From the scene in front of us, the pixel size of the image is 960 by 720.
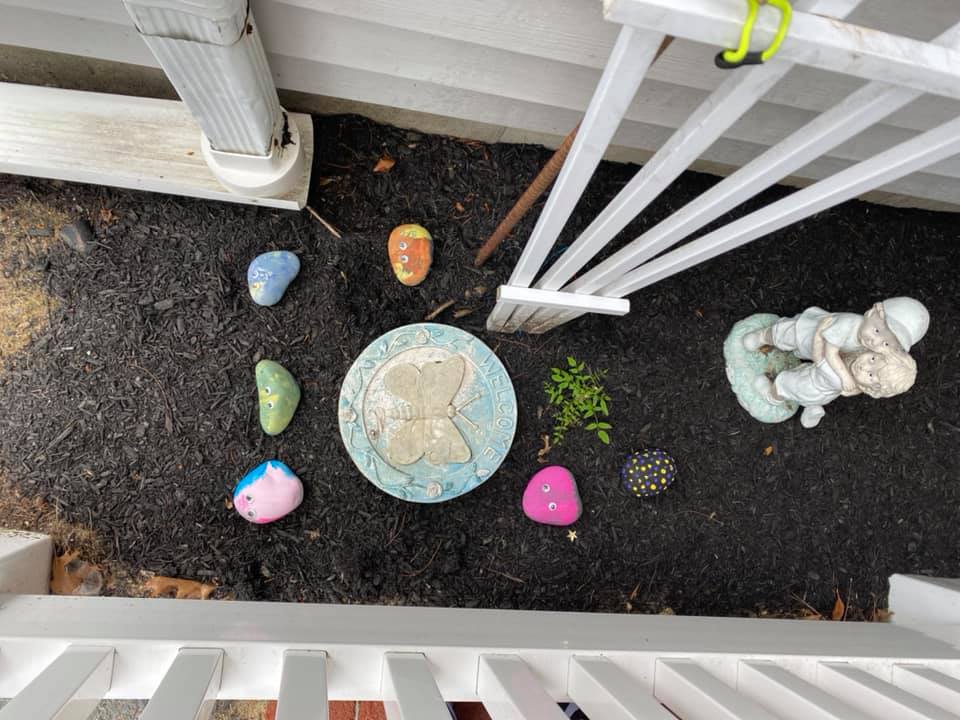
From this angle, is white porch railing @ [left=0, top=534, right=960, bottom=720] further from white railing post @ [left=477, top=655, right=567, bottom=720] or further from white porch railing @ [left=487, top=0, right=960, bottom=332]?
white porch railing @ [left=487, top=0, right=960, bottom=332]

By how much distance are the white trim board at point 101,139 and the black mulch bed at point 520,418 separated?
0.59 feet

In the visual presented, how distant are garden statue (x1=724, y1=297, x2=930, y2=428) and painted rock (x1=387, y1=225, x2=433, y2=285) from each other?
109 cm

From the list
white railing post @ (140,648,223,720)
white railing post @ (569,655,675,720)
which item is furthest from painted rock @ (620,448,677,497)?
white railing post @ (140,648,223,720)

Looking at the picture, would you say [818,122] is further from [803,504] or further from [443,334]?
[803,504]

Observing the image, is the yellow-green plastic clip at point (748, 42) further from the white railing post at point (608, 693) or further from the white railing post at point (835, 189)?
the white railing post at point (608, 693)

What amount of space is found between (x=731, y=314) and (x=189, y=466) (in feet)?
6.05

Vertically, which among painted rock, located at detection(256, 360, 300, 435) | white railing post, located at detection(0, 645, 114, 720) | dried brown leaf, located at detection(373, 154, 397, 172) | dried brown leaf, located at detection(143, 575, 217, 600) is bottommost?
dried brown leaf, located at detection(143, 575, 217, 600)

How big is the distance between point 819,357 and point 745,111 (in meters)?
1.01

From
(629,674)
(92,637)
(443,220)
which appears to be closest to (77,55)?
(443,220)

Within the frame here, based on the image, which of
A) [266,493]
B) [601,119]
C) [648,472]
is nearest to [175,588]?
[266,493]

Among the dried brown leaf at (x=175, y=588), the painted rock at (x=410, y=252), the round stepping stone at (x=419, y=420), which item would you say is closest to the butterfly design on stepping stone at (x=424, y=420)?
the round stepping stone at (x=419, y=420)

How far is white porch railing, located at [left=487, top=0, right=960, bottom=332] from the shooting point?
2.02 feet

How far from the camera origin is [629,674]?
3.80 feet

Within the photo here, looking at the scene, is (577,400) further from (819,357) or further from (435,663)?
(435,663)
